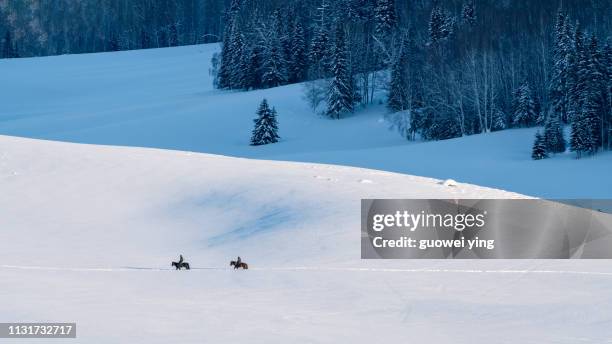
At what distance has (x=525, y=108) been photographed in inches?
2003

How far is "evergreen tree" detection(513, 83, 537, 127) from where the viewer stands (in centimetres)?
5075

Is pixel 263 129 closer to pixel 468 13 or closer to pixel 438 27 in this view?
pixel 438 27

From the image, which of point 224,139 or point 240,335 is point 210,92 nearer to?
point 224,139

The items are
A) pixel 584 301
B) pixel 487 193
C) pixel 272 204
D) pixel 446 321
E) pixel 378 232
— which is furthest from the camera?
pixel 487 193

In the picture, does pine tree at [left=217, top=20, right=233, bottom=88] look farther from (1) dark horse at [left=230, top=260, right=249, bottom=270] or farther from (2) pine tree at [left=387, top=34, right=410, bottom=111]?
(1) dark horse at [left=230, top=260, right=249, bottom=270]

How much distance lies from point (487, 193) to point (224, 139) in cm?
3721

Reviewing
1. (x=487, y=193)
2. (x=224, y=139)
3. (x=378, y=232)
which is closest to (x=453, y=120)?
(x=224, y=139)

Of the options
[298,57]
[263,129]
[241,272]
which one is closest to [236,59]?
[298,57]

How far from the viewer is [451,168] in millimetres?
40656

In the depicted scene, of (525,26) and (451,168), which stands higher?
(525,26)

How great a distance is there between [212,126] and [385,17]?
23.4 m

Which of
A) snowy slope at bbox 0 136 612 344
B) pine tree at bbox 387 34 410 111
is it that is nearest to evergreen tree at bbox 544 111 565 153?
pine tree at bbox 387 34 410 111

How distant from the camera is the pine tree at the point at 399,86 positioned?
59.5 metres

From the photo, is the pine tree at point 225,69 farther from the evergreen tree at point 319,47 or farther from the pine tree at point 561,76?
the pine tree at point 561,76
